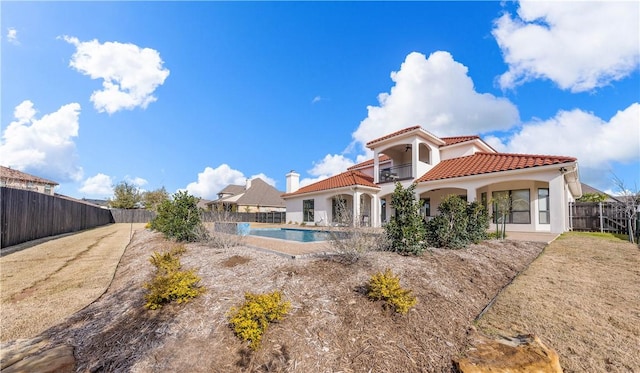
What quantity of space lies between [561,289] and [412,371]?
17.4 feet

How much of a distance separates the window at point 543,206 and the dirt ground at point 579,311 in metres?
Answer: 7.75

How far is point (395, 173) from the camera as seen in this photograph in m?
22.4

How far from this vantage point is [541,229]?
15781 mm

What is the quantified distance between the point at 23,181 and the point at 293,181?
29.1 m

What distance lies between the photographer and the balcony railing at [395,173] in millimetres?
21672

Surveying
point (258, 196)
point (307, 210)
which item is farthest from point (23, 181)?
point (307, 210)

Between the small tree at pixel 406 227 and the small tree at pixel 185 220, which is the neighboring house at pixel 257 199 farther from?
the small tree at pixel 406 227

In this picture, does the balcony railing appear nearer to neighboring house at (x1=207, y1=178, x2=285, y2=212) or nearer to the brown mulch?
the brown mulch

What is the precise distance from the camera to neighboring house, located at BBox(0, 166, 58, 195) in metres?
27.1

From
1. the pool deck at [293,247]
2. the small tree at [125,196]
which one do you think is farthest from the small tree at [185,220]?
the small tree at [125,196]

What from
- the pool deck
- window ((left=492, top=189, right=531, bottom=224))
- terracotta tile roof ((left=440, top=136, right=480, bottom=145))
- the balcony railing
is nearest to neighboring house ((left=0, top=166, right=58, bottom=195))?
the pool deck

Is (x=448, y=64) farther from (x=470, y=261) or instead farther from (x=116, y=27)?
(x=116, y=27)

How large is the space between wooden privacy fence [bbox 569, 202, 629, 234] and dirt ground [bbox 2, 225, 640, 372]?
43.0 feet

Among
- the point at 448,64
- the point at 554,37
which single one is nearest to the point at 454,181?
the point at 448,64
